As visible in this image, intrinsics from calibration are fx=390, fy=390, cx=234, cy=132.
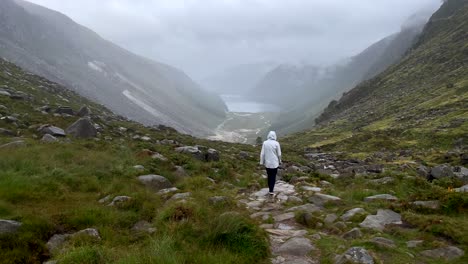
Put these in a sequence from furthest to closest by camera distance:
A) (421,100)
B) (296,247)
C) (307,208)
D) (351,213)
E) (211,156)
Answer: (421,100) → (211,156) → (307,208) → (351,213) → (296,247)

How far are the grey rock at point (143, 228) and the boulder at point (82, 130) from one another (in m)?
13.7

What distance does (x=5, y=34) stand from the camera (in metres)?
128

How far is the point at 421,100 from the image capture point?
3236 inches

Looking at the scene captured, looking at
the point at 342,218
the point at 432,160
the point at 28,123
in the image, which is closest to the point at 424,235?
the point at 342,218

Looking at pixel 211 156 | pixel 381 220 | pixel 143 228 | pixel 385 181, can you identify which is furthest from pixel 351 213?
pixel 211 156

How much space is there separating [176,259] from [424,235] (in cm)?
664

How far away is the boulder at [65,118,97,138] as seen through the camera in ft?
76.4

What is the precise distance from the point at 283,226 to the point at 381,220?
301 centimetres

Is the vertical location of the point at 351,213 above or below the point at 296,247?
above

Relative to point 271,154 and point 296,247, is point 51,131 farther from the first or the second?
point 296,247

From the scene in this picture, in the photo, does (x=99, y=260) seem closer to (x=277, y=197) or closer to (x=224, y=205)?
(x=224, y=205)

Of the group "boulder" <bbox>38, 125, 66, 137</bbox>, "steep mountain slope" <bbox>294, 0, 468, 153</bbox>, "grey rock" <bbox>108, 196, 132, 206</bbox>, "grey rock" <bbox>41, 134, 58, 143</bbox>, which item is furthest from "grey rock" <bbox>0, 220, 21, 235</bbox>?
"steep mountain slope" <bbox>294, 0, 468, 153</bbox>

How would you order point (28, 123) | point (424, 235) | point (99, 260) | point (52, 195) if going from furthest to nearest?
point (28, 123), point (52, 195), point (424, 235), point (99, 260)

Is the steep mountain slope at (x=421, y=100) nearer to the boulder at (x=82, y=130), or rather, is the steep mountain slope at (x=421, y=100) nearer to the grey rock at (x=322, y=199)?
the grey rock at (x=322, y=199)
